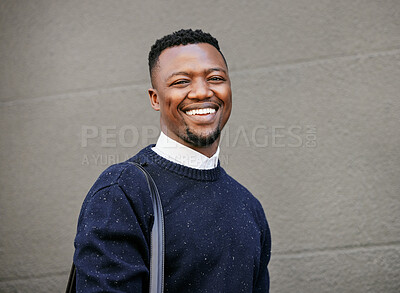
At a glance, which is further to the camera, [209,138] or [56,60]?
[56,60]

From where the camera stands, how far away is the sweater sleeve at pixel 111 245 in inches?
50.1

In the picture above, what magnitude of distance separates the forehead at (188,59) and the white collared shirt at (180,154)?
28 centimetres

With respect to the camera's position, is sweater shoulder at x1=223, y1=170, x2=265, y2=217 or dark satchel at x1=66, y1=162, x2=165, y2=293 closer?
dark satchel at x1=66, y1=162, x2=165, y2=293

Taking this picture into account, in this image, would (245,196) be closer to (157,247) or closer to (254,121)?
(157,247)

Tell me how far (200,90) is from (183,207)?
1.47 feet

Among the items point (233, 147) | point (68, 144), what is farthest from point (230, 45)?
point (68, 144)

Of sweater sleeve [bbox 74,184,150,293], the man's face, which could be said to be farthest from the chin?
sweater sleeve [bbox 74,184,150,293]

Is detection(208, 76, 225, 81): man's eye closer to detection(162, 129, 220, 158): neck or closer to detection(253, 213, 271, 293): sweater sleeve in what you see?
detection(162, 129, 220, 158): neck

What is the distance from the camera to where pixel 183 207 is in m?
1.54

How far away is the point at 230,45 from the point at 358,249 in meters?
1.69

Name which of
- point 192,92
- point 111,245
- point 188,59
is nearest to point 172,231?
point 111,245

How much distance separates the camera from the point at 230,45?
3143mm

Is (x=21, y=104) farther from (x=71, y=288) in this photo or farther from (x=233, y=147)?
(x=71, y=288)

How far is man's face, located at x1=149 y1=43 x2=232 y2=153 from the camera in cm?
165
